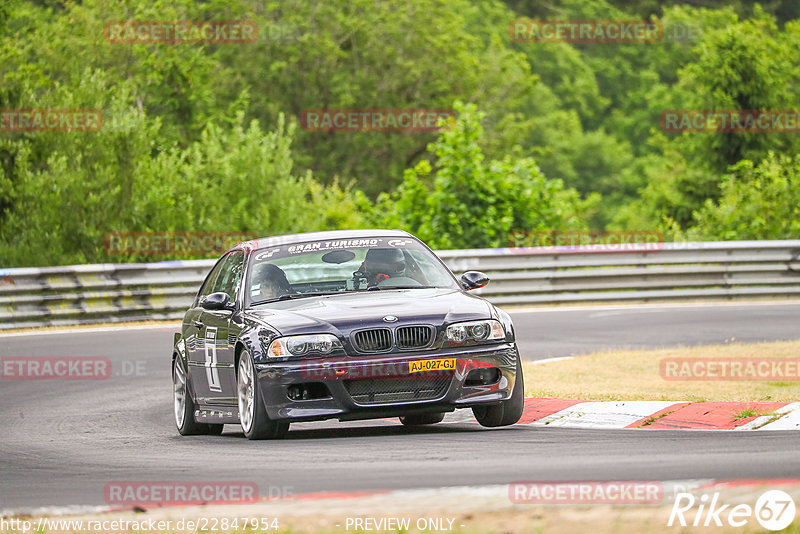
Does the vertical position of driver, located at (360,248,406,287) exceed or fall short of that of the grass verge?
it exceeds it

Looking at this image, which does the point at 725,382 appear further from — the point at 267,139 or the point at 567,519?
the point at 267,139

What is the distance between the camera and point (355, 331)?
8961 mm

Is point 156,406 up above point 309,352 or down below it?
below

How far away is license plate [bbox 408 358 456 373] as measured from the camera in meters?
8.95

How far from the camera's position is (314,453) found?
323 inches

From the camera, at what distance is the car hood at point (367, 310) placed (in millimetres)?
9023

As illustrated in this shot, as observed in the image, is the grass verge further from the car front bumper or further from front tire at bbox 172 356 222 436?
front tire at bbox 172 356 222 436

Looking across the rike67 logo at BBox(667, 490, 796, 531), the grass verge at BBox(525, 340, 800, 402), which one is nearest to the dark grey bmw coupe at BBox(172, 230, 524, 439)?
the grass verge at BBox(525, 340, 800, 402)

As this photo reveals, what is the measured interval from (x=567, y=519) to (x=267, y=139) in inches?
1029

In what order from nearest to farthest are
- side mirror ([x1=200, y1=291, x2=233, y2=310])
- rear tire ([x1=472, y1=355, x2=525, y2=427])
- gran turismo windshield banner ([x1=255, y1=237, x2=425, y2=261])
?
rear tire ([x1=472, y1=355, x2=525, y2=427]), side mirror ([x1=200, y1=291, x2=233, y2=310]), gran turismo windshield banner ([x1=255, y1=237, x2=425, y2=261])

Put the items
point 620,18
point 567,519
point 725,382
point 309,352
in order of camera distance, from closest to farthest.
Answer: point 567,519, point 309,352, point 725,382, point 620,18

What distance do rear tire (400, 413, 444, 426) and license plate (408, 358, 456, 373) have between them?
1.48 m

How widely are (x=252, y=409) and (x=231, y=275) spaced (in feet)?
5.89

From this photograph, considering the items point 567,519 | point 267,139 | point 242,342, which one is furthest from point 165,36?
point 567,519
